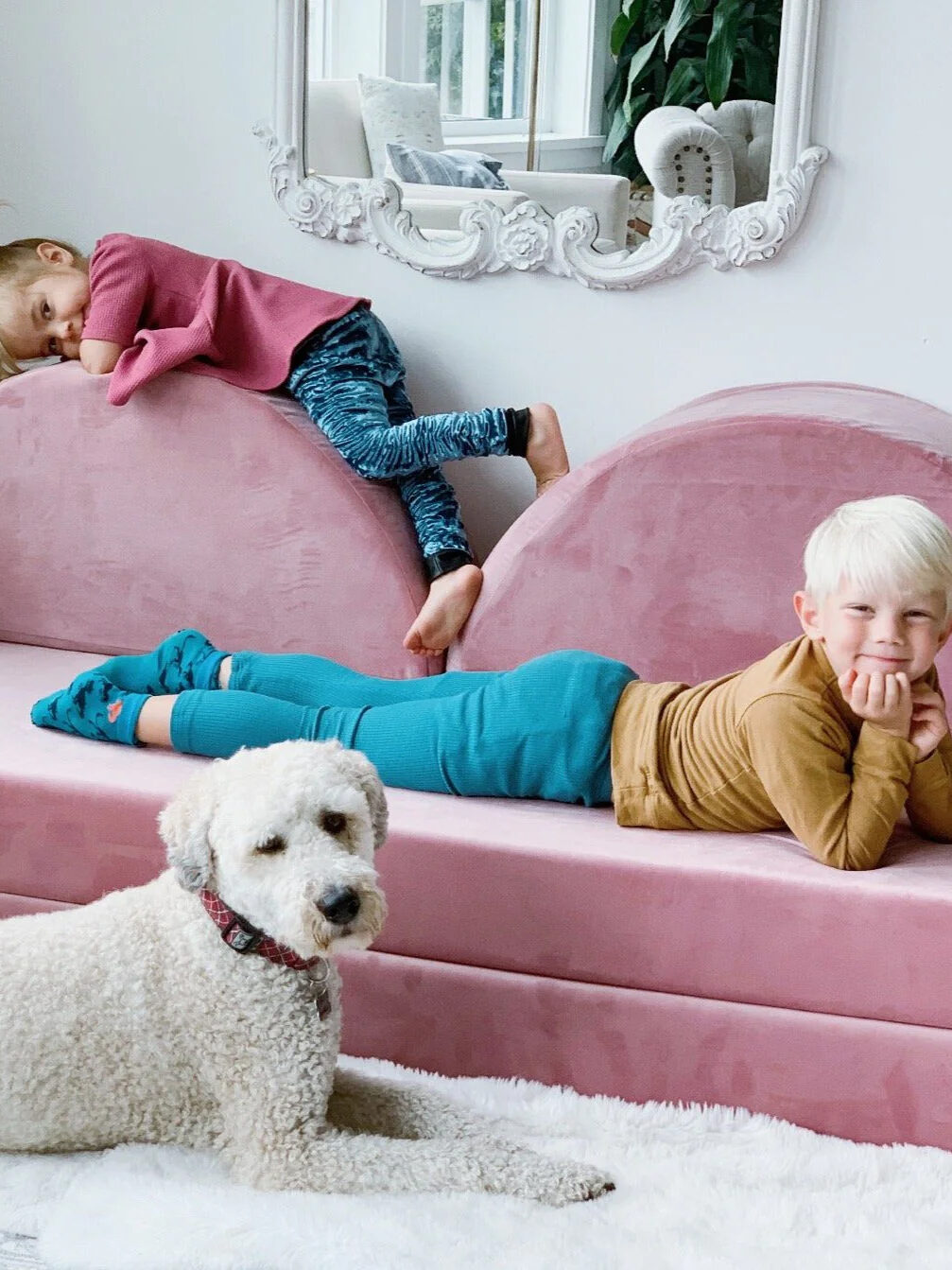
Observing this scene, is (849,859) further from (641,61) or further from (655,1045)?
(641,61)

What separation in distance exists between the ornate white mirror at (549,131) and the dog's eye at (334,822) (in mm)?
1296

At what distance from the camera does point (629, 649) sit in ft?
6.15

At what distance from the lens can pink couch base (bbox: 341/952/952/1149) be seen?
A: 1389 mm

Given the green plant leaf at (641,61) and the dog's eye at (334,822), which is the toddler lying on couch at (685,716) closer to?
the dog's eye at (334,822)

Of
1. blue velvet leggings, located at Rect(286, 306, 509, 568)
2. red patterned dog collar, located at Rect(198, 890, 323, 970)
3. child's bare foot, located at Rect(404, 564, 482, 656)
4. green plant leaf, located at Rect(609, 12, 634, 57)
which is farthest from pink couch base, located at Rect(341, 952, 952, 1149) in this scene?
green plant leaf, located at Rect(609, 12, 634, 57)

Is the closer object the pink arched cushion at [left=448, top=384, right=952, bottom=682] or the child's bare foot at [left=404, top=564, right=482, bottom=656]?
the pink arched cushion at [left=448, top=384, right=952, bottom=682]

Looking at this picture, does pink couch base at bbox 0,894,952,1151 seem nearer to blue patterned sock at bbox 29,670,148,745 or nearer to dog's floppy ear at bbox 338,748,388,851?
dog's floppy ear at bbox 338,748,388,851

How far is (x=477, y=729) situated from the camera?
5.45ft

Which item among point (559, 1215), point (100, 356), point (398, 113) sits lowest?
point (559, 1215)

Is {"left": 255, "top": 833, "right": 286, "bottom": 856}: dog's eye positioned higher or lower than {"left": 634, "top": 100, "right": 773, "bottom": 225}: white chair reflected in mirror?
lower

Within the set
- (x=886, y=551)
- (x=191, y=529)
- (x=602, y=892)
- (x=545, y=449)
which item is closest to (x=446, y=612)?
(x=545, y=449)

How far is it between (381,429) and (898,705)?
3.33ft

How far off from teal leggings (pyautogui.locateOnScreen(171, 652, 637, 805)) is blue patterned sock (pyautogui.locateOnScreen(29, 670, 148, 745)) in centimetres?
7

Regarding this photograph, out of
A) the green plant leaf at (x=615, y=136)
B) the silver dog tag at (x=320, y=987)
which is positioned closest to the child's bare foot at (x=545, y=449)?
the green plant leaf at (x=615, y=136)
